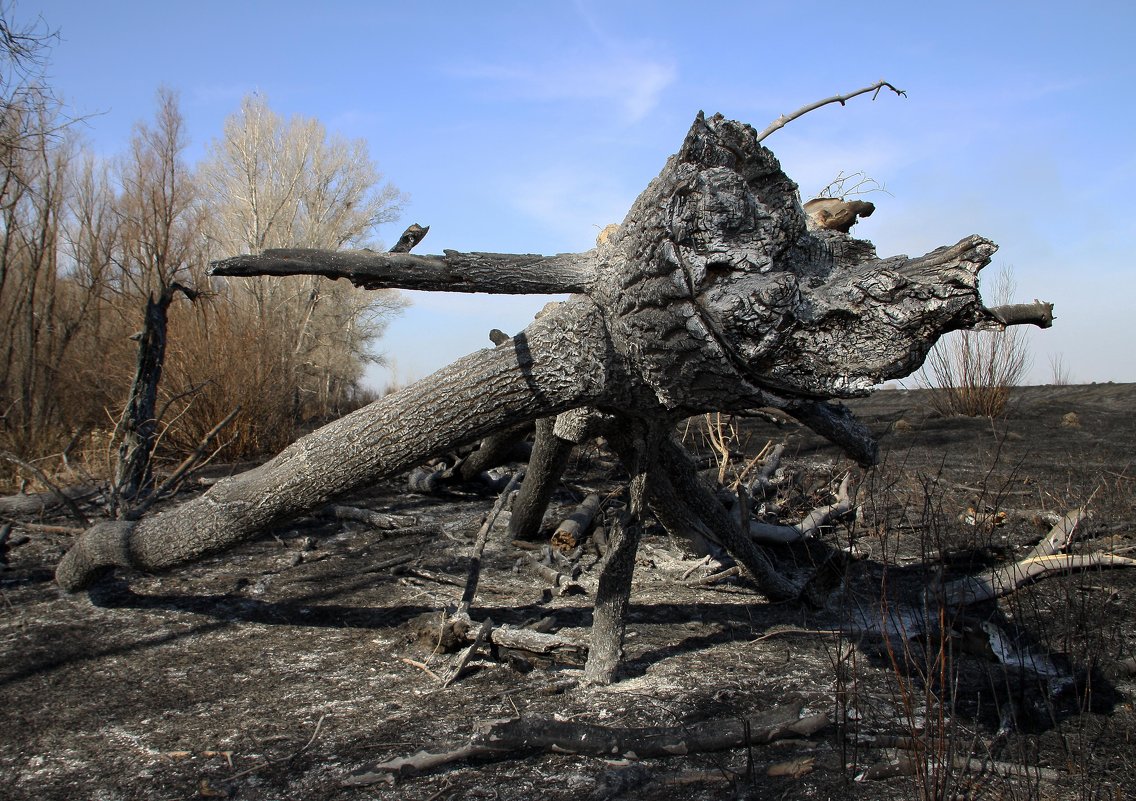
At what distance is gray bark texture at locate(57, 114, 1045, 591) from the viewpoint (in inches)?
91.0

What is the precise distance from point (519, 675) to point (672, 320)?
1575 mm

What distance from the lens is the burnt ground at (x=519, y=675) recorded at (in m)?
2.25

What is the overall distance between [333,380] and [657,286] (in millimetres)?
18279

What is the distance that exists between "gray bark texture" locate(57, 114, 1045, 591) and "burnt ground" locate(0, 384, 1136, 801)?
521mm

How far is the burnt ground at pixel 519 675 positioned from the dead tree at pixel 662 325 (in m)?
0.52

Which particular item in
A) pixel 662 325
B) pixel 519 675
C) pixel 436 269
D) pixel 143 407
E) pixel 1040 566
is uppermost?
pixel 436 269

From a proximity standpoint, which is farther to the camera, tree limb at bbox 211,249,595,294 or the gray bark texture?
tree limb at bbox 211,249,595,294

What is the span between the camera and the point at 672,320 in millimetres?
2457

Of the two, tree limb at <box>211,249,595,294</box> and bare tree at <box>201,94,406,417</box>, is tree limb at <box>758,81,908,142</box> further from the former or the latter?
bare tree at <box>201,94,406,417</box>

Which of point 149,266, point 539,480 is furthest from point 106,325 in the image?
point 539,480

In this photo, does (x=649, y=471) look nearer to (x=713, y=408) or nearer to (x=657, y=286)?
(x=713, y=408)

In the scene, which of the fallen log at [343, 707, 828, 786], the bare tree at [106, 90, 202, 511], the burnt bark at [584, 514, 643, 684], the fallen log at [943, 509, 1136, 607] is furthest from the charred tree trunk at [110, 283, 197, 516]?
the fallen log at [943, 509, 1136, 607]

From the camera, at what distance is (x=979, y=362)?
9.73m

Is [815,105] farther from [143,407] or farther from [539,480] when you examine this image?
[143,407]
